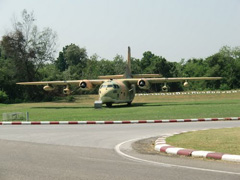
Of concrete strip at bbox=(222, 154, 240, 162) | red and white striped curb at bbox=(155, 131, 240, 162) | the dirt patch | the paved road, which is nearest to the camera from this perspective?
the paved road

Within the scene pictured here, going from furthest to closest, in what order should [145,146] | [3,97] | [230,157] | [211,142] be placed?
[3,97], [145,146], [211,142], [230,157]

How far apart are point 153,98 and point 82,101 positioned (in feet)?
35.9

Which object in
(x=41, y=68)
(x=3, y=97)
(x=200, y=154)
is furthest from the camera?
(x=41, y=68)

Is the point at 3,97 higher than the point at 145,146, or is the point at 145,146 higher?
the point at 3,97

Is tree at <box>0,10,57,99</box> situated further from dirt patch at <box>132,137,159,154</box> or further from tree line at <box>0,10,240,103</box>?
dirt patch at <box>132,137,159,154</box>

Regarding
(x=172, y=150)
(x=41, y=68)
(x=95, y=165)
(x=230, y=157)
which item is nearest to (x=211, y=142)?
(x=172, y=150)

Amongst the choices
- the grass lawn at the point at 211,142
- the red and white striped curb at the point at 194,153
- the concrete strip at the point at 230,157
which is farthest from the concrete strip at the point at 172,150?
the concrete strip at the point at 230,157

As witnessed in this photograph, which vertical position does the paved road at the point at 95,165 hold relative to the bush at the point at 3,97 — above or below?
below

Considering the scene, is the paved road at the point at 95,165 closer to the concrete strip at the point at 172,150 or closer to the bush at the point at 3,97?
the concrete strip at the point at 172,150

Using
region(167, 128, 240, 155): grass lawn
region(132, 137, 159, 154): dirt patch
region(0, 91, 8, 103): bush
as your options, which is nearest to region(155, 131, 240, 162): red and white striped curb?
region(132, 137, 159, 154): dirt patch

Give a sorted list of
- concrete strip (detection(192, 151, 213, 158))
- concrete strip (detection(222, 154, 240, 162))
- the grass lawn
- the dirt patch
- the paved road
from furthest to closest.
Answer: the dirt patch < the grass lawn < concrete strip (detection(192, 151, 213, 158)) < concrete strip (detection(222, 154, 240, 162)) < the paved road

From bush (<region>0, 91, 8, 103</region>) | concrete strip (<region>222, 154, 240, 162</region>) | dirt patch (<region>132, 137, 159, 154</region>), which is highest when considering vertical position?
bush (<region>0, 91, 8, 103</region>)

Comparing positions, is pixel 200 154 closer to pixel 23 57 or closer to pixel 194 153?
pixel 194 153

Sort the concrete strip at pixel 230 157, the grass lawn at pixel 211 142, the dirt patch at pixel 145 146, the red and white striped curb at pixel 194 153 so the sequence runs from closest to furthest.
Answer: the concrete strip at pixel 230 157
the red and white striped curb at pixel 194 153
the grass lawn at pixel 211 142
the dirt patch at pixel 145 146
